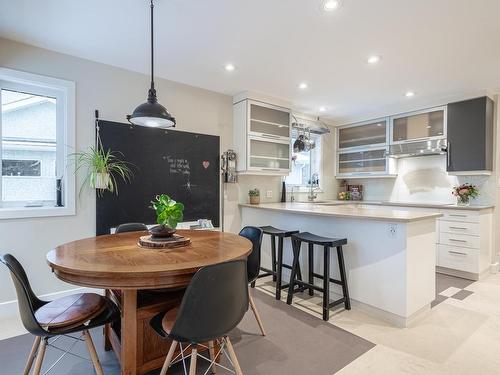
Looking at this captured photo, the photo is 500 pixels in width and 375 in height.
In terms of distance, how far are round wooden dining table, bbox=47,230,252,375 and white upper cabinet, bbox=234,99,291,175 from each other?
6.74ft

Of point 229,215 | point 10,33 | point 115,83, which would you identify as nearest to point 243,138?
point 229,215

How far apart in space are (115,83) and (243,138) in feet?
5.57

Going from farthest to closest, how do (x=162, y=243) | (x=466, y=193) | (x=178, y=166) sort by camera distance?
(x=466, y=193) → (x=178, y=166) → (x=162, y=243)

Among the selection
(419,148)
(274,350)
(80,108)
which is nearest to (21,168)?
(80,108)

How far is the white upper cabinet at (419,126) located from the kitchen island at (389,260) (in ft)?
7.08

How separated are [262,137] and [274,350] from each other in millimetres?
2759

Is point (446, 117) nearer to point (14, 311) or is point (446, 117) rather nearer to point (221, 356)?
point (221, 356)

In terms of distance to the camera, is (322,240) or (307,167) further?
(307,167)

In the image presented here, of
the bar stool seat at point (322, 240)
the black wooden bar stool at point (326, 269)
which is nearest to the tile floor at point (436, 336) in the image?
the black wooden bar stool at point (326, 269)

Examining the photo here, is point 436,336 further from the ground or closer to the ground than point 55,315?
closer to the ground

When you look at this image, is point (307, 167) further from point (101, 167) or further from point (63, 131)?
Result: point (63, 131)

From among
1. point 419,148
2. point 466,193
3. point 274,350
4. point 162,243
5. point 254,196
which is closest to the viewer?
point 162,243

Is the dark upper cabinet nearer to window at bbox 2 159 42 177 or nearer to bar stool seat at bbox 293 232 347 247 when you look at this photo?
bar stool seat at bbox 293 232 347 247

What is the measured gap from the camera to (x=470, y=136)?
382cm
